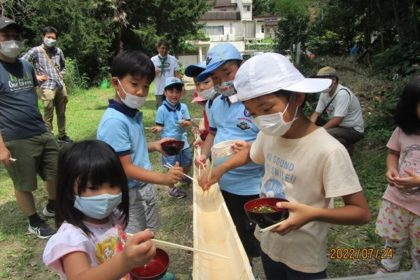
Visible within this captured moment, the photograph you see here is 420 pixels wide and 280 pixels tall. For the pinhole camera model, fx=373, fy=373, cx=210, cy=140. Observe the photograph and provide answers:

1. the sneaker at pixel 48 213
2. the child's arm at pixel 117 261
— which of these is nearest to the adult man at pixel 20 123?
the sneaker at pixel 48 213

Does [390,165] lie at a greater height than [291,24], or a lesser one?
lesser

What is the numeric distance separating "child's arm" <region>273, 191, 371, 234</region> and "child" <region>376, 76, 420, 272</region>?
3.28 ft

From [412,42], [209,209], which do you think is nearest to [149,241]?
[209,209]

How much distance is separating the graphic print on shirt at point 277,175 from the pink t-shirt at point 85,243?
0.83 meters

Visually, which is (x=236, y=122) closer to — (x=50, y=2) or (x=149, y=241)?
(x=149, y=241)

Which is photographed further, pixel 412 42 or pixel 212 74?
pixel 412 42

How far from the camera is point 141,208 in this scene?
9.25 ft

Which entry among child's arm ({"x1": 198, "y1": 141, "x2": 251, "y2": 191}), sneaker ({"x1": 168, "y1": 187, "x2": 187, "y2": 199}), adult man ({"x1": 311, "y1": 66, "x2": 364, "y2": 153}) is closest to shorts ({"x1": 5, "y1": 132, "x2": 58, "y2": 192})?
sneaker ({"x1": 168, "y1": 187, "x2": 187, "y2": 199})

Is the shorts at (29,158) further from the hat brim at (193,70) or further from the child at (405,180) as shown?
the child at (405,180)

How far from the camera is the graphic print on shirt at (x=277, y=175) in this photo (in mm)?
1937

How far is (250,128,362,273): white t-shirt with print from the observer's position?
5.71 feet

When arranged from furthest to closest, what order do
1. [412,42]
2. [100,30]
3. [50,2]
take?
[100,30], [50,2], [412,42]

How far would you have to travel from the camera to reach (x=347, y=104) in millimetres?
5508

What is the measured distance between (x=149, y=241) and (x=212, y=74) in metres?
1.85
